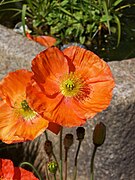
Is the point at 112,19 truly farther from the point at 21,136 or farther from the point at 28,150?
the point at 21,136

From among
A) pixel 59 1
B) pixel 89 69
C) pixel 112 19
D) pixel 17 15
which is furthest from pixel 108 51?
pixel 89 69

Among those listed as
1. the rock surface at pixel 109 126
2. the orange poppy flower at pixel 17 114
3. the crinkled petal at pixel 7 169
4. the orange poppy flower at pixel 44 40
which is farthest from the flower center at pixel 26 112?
the orange poppy flower at pixel 44 40

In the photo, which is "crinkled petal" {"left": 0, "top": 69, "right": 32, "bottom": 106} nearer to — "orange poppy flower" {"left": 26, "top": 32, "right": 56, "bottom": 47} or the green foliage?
"orange poppy flower" {"left": 26, "top": 32, "right": 56, "bottom": 47}

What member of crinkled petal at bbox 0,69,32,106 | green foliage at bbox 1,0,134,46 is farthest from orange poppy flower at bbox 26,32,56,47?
crinkled petal at bbox 0,69,32,106

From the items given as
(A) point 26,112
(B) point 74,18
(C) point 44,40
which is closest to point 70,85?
(A) point 26,112

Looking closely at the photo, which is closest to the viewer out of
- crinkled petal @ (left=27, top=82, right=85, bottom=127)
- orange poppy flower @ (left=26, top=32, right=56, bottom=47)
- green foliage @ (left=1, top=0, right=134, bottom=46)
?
crinkled petal @ (left=27, top=82, right=85, bottom=127)

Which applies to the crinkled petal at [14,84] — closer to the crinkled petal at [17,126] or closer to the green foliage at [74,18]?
the crinkled petal at [17,126]
